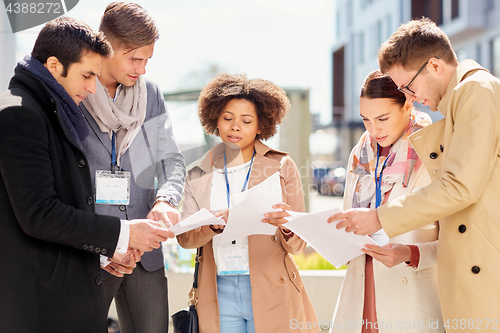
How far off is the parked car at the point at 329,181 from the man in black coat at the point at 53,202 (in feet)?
61.1

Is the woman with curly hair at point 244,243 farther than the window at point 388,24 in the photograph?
No

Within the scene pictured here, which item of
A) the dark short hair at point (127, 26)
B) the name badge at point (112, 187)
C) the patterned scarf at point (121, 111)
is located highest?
the dark short hair at point (127, 26)

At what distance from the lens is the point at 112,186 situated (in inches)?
92.0

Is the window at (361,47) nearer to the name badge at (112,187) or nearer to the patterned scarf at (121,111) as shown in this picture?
the patterned scarf at (121,111)

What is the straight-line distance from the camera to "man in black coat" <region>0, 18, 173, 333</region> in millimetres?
1696

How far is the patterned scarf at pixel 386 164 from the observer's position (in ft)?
7.25

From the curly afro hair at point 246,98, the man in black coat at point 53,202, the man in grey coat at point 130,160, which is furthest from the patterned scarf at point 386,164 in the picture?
the man in black coat at point 53,202

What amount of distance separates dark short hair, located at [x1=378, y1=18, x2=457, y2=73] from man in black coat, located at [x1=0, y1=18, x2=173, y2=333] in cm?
127

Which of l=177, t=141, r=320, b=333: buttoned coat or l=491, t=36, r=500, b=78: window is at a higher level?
l=491, t=36, r=500, b=78: window

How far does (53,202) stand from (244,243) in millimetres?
1010

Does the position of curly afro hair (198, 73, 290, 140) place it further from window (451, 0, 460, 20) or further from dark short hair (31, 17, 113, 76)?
window (451, 0, 460, 20)

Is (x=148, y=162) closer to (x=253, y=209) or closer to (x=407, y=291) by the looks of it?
(x=253, y=209)

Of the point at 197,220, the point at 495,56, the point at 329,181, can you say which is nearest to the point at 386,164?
the point at 197,220

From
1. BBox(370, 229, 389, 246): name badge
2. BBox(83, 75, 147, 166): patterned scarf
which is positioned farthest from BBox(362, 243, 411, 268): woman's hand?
BBox(83, 75, 147, 166): patterned scarf
